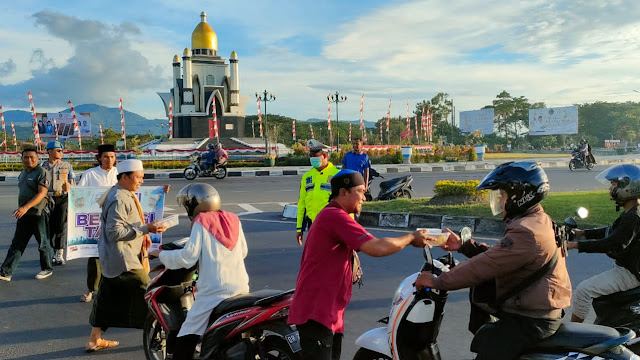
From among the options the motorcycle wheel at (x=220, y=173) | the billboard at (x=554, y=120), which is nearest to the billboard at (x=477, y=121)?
the billboard at (x=554, y=120)

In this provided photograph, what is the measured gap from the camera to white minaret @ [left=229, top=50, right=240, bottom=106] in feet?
154

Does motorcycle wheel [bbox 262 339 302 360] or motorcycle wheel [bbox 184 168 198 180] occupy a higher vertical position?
motorcycle wheel [bbox 184 168 198 180]

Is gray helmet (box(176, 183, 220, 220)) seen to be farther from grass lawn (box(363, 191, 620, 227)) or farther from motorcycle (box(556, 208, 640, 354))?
grass lawn (box(363, 191, 620, 227))

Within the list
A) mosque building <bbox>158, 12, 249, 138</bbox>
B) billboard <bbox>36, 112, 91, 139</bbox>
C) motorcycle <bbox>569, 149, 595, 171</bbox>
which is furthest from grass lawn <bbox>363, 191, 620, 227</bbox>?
billboard <bbox>36, 112, 91, 139</bbox>

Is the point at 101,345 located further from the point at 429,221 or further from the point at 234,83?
Answer: the point at 234,83

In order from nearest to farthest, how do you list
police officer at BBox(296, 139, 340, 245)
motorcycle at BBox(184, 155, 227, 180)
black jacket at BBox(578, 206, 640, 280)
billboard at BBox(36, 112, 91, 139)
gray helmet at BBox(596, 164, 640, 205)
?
1. black jacket at BBox(578, 206, 640, 280)
2. gray helmet at BBox(596, 164, 640, 205)
3. police officer at BBox(296, 139, 340, 245)
4. motorcycle at BBox(184, 155, 227, 180)
5. billboard at BBox(36, 112, 91, 139)

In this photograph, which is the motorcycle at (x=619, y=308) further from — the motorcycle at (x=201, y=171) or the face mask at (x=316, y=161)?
the motorcycle at (x=201, y=171)

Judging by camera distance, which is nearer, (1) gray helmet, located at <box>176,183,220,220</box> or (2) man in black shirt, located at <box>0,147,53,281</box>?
(1) gray helmet, located at <box>176,183,220,220</box>

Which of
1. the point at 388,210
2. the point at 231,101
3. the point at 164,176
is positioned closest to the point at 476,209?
the point at 388,210

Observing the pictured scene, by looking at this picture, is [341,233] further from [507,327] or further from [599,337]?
[599,337]

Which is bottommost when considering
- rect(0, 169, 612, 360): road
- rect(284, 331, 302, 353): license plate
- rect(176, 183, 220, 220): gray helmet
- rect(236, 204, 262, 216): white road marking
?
rect(0, 169, 612, 360): road

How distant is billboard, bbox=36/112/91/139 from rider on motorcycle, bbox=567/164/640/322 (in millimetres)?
50808

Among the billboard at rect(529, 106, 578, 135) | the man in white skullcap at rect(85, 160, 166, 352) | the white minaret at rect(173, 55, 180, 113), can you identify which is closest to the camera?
the man in white skullcap at rect(85, 160, 166, 352)

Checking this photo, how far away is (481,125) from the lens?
195 ft
